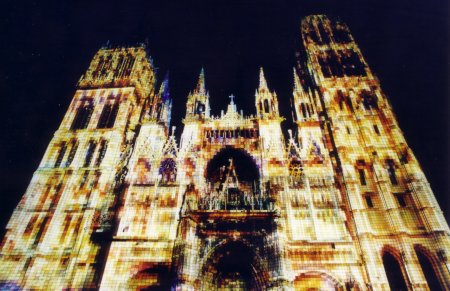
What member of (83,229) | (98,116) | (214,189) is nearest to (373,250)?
(214,189)

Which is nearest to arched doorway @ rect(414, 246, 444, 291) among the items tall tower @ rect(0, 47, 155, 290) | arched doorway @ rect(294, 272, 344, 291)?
arched doorway @ rect(294, 272, 344, 291)

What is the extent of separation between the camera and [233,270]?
2181 cm

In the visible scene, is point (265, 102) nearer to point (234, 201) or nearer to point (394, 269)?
point (234, 201)

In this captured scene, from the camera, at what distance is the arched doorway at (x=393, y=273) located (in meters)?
21.0

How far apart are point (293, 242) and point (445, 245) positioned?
10124 millimetres

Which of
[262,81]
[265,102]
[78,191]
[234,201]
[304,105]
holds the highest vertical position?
[262,81]

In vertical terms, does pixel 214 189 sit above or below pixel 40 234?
above

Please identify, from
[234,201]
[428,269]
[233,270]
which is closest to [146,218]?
[234,201]

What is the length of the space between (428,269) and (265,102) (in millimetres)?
19230

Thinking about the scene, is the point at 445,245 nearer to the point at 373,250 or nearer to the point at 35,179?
the point at 373,250

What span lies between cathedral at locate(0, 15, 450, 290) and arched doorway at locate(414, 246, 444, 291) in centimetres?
7

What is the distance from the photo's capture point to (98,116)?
32.8 metres

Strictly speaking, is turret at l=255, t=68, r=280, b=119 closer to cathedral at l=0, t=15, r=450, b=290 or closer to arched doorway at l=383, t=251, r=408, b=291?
cathedral at l=0, t=15, r=450, b=290

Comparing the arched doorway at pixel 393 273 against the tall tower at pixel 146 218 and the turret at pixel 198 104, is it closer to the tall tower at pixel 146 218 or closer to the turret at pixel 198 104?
the tall tower at pixel 146 218
